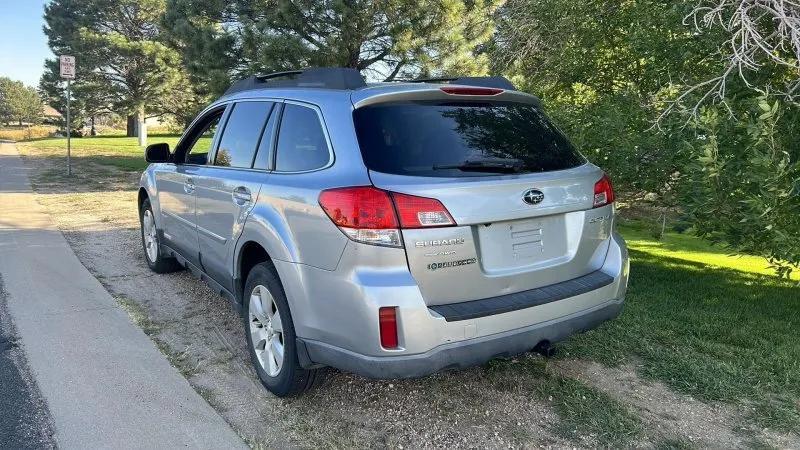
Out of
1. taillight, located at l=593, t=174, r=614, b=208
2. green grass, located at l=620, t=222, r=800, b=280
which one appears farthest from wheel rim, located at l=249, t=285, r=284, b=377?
green grass, located at l=620, t=222, r=800, b=280

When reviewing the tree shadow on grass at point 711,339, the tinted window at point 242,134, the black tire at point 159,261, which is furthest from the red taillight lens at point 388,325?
the black tire at point 159,261

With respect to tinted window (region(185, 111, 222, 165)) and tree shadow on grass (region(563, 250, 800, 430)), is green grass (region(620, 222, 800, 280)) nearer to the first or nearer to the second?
tree shadow on grass (region(563, 250, 800, 430))

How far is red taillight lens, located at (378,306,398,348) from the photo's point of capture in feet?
8.63

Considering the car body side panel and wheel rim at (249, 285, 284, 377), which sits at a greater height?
the car body side panel

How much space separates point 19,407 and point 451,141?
277 centimetres

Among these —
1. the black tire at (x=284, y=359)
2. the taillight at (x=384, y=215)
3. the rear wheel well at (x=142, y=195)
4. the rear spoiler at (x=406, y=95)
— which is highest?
the rear spoiler at (x=406, y=95)

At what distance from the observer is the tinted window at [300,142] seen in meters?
3.11

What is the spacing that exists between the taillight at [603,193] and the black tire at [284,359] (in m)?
1.80

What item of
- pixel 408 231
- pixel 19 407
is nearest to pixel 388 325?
pixel 408 231

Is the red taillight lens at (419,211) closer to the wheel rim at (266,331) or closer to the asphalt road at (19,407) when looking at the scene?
the wheel rim at (266,331)

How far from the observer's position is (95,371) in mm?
3719

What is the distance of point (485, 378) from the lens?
3605 mm

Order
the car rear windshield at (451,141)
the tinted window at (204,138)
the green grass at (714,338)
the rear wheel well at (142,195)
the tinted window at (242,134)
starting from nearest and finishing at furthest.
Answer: the car rear windshield at (451,141), the green grass at (714,338), the tinted window at (242,134), the tinted window at (204,138), the rear wheel well at (142,195)

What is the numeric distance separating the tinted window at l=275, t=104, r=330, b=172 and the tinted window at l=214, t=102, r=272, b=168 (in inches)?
13.0
